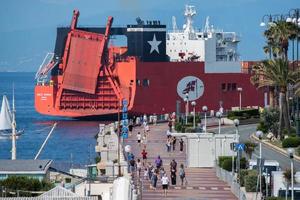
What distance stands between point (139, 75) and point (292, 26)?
28.5 m

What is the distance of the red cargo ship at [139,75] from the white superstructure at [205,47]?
0.08 meters

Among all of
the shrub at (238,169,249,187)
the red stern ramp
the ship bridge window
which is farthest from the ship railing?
the shrub at (238,169,249,187)

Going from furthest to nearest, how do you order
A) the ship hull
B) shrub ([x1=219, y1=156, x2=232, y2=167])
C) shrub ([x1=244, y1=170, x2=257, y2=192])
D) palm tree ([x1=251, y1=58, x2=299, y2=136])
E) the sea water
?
the ship hull, the sea water, palm tree ([x1=251, y1=58, x2=299, y2=136]), shrub ([x1=219, y1=156, x2=232, y2=167]), shrub ([x1=244, y1=170, x2=257, y2=192])

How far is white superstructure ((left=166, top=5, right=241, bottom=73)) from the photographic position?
94062mm

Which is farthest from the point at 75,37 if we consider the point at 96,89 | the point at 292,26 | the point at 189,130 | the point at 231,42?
the point at 189,130

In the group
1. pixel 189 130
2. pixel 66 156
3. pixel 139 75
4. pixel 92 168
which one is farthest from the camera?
pixel 139 75

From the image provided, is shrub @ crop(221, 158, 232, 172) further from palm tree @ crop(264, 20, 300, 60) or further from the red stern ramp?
the red stern ramp

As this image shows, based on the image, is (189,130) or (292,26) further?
(292,26)

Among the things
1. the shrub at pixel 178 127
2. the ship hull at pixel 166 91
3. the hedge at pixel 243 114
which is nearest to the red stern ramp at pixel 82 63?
the ship hull at pixel 166 91

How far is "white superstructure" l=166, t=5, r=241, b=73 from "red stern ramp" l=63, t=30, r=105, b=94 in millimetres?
7051

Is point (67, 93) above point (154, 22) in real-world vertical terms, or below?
below

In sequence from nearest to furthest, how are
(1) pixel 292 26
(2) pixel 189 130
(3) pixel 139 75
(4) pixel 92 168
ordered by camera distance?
(4) pixel 92 168 < (2) pixel 189 130 < (1) pixel 292 26 < (3) pixel 139 75

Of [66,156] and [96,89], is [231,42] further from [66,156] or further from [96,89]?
[66,156]

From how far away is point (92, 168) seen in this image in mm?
41438
